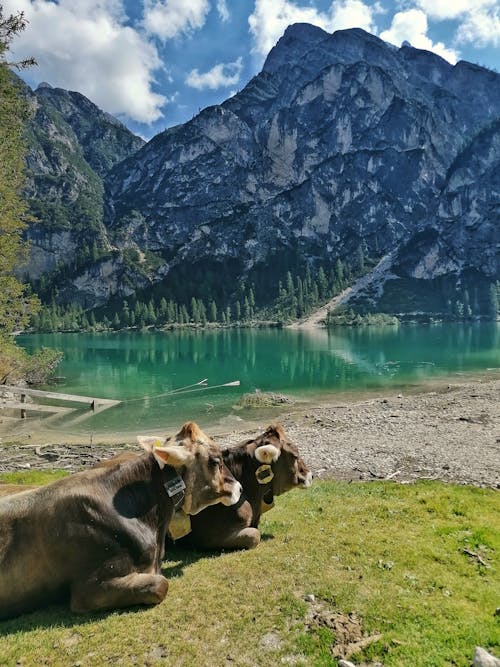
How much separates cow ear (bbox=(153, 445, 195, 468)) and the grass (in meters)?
1.80

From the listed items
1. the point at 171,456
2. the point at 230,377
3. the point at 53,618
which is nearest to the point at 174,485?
the point at 171,456

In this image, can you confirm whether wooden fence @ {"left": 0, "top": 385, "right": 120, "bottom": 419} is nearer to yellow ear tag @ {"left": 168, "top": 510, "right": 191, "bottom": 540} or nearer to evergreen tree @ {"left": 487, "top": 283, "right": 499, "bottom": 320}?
yellow ear tag @ {"left": 168, "top": 510, "right": 191, "bottom": 540}

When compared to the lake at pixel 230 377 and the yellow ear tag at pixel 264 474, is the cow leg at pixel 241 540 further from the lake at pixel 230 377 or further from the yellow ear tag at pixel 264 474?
the lake at pixel 230 377

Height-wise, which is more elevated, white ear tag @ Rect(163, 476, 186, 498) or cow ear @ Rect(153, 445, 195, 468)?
cow ear @ Rect(153, 445, 195, 468)

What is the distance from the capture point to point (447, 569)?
688 centimetres

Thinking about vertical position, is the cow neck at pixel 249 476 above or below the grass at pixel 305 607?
above

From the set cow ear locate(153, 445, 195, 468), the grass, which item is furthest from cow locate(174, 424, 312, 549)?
cow ear locate(153, 445, 195, 468)

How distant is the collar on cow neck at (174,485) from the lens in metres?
6.26

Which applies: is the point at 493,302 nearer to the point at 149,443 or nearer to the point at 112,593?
the point at 149,443

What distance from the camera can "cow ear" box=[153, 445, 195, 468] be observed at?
623cm

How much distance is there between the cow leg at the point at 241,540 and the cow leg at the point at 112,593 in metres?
2.21

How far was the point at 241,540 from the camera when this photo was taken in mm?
7824

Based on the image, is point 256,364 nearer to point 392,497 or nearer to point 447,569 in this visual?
point 392,497

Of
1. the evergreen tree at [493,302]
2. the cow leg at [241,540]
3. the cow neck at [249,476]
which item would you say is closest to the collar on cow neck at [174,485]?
the cow leg at [241,540]
